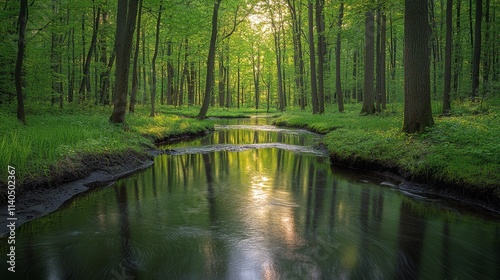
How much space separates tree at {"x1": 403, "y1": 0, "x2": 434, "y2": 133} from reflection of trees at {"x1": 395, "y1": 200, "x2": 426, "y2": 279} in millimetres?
4035

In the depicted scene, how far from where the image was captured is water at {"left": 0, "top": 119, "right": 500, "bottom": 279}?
4.41 metres

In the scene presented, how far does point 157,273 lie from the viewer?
14.1ft

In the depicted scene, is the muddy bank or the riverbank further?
the riverbank

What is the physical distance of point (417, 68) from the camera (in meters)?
10.0

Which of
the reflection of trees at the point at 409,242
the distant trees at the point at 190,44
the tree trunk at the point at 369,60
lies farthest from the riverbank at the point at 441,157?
the tree trunk at the point at 369,60

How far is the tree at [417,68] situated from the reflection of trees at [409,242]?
4.03m

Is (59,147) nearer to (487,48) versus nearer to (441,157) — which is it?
(441,157)

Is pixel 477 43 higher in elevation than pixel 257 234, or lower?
higher

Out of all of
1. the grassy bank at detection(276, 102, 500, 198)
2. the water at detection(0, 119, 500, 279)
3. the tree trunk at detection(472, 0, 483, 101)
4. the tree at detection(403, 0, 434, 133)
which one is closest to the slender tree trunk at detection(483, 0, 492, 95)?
the tree trunk at detection(472, 0, 483, 101)

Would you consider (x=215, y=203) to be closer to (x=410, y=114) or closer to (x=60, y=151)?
(x=60, y=151)

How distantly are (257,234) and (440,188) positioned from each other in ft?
15.8

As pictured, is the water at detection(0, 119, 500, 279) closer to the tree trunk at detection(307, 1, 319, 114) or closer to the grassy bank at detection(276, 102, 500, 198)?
the grassy bank at detection(276, 102, 500, 198)

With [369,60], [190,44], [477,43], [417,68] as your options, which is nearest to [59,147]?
[417,68]

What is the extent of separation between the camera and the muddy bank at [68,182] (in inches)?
242
